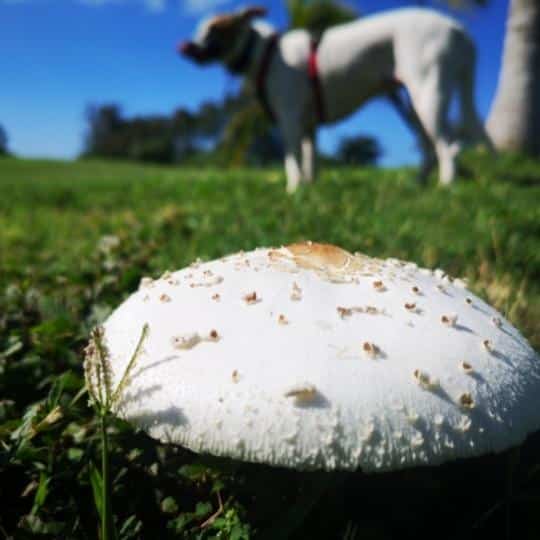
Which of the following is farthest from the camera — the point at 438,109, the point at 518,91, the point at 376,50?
the point at 518,91

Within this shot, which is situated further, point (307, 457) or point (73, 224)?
point (73, 224)

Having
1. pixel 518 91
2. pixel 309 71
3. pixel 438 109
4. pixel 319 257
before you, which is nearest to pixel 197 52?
pixel 309 71

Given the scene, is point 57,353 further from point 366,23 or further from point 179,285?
point 366,23

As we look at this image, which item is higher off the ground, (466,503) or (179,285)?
(179,285)

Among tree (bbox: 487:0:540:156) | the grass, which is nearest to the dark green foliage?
tree (bbox: 487:0:540:156)

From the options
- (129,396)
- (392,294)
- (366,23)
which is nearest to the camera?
(129,396)

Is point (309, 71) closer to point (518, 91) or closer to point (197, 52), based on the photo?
point (197, 52)

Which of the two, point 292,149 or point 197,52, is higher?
point 197,52

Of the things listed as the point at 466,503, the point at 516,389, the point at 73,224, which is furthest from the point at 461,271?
the point at 73,224
